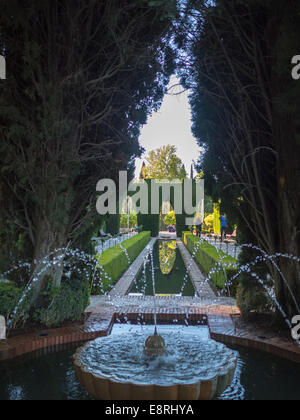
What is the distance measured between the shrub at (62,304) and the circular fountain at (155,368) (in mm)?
1395

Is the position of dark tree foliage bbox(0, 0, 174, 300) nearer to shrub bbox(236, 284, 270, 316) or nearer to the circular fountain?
the circular fountain

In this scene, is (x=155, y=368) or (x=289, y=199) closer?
(x=155, y=368)

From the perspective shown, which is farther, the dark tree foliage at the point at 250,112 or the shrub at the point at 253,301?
the shrub at the point at 253,301

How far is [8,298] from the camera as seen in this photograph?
14.4 ft

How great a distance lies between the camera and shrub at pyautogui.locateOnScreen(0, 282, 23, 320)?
4363mm

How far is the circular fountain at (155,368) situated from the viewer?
2289mm

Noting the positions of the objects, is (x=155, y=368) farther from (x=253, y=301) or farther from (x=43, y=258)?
(x=253, y=301)

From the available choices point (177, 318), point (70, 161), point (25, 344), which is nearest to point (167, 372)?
point (25, 344)

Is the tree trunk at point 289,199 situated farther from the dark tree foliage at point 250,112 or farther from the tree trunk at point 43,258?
the tree trunk at point 43,258

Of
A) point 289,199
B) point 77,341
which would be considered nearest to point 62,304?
point 77,341

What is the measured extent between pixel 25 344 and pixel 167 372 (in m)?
2.00

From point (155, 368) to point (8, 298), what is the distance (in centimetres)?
248

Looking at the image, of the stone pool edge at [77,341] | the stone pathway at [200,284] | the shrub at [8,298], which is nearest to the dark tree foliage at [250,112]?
the stone pool edge at [77,341]

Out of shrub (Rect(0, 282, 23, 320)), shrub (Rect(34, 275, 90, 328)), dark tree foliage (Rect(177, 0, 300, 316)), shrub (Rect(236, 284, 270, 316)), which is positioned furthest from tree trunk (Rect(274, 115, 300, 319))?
shrub (Rect(0, 282, 23, 320))
